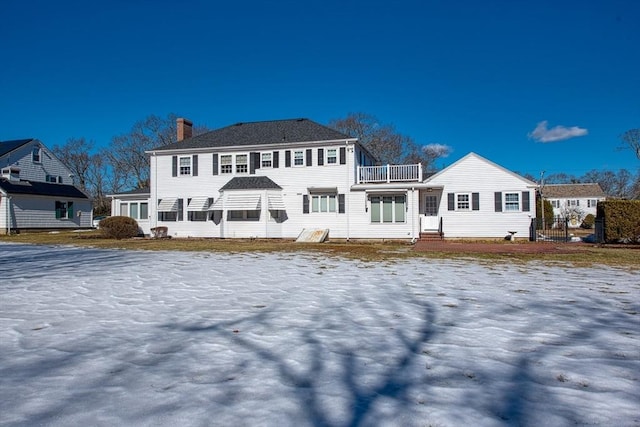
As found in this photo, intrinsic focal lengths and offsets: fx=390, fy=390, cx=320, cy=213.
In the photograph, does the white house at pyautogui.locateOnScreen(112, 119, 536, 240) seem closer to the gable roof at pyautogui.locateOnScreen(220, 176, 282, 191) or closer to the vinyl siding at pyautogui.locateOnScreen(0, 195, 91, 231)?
the gable roof at pyautogui.locateOnScreen(220, 176, 282, 191)

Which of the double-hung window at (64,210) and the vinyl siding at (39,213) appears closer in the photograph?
the vinyl siding at (39,213)

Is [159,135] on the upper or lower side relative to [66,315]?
upper

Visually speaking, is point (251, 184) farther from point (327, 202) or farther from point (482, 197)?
point (482, 197)

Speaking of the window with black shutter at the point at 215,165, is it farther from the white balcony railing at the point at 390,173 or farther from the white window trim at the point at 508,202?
the white window trim at the point at 508,202

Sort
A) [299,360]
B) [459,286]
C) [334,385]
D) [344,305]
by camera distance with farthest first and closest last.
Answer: [459,286], [344,305], [299,360], [334,385]

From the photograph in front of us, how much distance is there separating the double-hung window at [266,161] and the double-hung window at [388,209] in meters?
6.71

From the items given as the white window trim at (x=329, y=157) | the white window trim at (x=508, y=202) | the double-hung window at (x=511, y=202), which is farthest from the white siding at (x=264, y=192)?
the double-hung window at (x=511, y=202)

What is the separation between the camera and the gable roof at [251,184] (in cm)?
2346

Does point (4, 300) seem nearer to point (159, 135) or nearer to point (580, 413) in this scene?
point (580, 413)

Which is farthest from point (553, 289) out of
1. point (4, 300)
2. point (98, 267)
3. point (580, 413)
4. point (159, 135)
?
point (159, 135)

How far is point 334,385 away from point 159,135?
50.6 metres

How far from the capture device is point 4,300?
6195 mm

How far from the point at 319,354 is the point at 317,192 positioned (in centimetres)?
1984

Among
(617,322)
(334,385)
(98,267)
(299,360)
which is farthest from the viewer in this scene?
(98,267)
